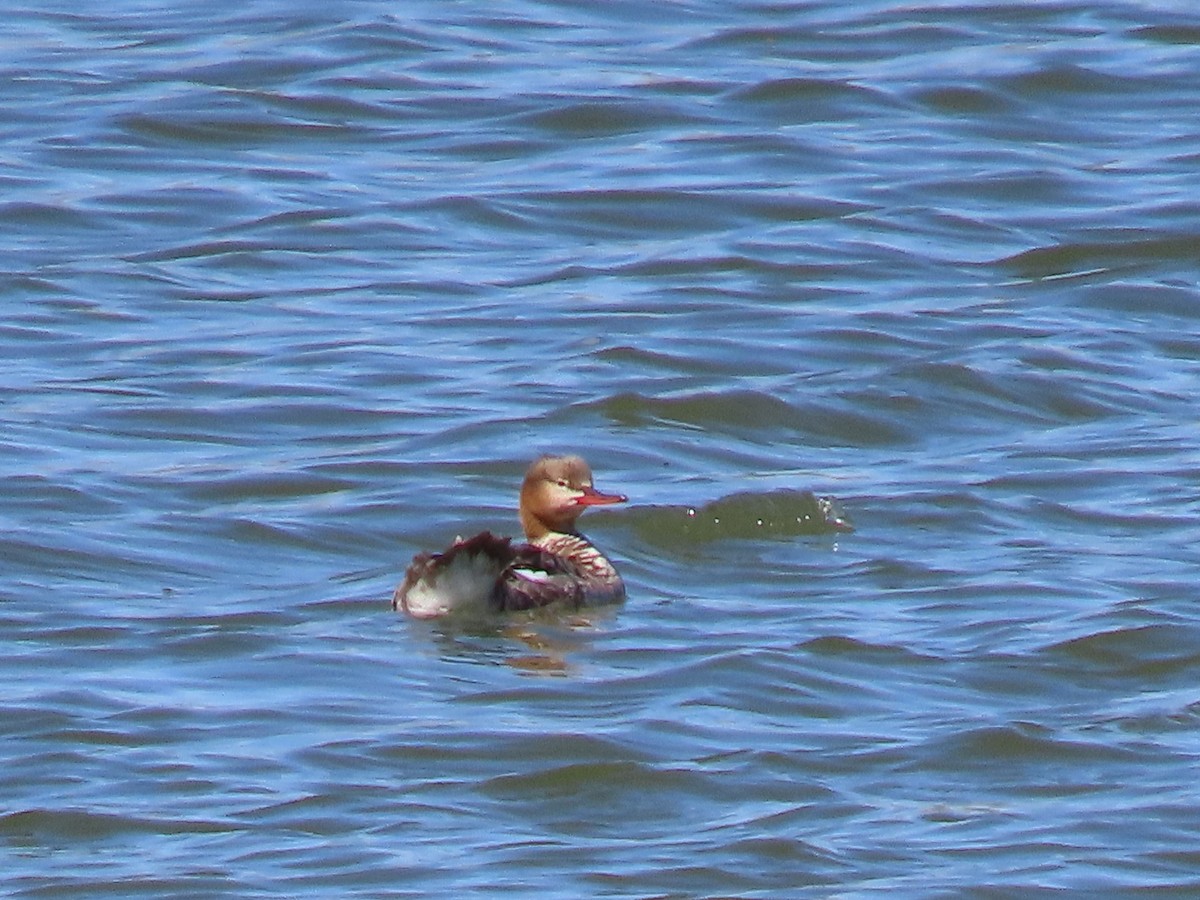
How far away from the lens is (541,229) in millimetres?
14219

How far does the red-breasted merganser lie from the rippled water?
0.11 m

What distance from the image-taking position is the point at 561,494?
9.62 m

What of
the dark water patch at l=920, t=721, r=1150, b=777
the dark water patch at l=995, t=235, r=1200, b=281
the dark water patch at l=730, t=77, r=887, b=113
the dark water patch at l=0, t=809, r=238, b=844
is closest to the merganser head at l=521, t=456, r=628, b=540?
the dark water patch at l=920, t=721, r=1150, b=777

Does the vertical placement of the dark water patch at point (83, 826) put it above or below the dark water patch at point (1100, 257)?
above

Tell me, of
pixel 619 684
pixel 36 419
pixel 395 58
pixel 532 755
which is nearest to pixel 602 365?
pixel 36 419

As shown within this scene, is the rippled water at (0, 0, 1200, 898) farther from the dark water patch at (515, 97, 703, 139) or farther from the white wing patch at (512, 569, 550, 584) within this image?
the white wing patch at (512, 569, 550, 584)

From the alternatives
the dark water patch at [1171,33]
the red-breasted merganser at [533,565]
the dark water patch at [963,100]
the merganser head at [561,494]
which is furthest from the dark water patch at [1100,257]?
the dark water patch at [1171,33]

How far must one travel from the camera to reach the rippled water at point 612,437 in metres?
7.15

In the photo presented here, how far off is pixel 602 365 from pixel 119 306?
2.08 meters

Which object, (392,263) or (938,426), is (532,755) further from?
(392,263)

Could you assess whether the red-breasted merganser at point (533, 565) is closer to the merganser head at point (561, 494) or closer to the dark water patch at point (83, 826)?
the merganser head at point (561, 494)

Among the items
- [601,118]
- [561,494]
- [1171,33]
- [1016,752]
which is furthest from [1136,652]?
[1171,33]

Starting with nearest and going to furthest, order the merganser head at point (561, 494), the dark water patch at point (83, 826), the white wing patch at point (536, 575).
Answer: the dark water patch at point (83, 826), the white wing patch at point (536, 575), the merganser head at point (561, 494)

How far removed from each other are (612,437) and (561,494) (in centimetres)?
143
